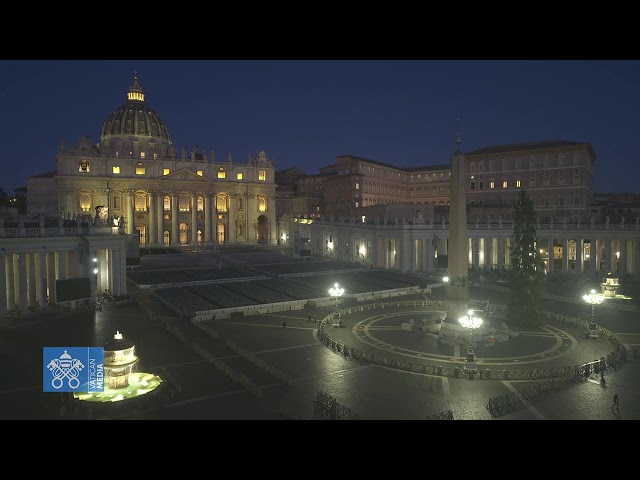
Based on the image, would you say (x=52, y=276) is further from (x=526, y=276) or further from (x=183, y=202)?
(x=183, y=202)

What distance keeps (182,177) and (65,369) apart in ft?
300

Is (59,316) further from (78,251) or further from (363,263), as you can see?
(363,263)

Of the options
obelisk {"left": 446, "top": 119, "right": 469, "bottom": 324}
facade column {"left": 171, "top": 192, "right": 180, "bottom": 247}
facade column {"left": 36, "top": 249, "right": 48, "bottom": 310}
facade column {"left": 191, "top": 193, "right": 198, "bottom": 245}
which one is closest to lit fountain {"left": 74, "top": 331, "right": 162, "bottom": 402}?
obelisk {"left": 446, "top": 119, "right": 469, "bottom": 324}

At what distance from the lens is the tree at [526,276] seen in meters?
34.1

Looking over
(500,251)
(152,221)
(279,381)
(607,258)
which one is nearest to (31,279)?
(279,381)

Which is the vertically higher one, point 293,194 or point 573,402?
point 293,194

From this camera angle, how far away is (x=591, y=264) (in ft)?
198

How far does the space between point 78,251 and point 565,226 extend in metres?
53.6

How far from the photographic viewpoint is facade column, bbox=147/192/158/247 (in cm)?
10362

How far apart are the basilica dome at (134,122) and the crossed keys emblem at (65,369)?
11223 centimetres

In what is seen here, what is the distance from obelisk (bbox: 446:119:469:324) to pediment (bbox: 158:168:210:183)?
8319 centimetres

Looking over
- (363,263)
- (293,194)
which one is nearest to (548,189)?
(363,263)

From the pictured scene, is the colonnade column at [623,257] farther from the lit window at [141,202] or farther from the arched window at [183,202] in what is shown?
the lit window at [141,202]

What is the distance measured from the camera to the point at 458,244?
30.9 meters
